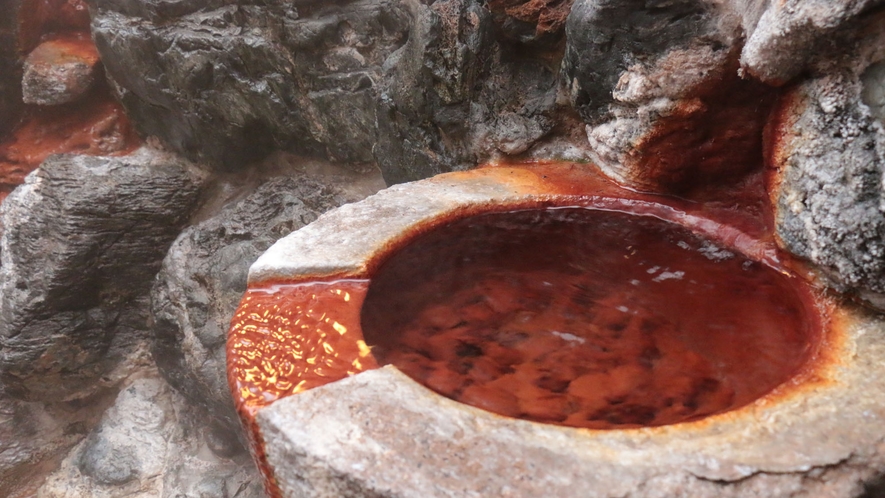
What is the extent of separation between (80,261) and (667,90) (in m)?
3.69

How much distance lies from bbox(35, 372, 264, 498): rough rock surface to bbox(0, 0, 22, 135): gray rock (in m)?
2.29

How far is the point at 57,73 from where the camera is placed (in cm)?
441

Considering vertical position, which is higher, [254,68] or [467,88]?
[467,88]

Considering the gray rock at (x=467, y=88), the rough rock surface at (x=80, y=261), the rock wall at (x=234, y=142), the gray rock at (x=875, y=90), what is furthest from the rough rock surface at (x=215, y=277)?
the gray rock at (x=875, y=90)

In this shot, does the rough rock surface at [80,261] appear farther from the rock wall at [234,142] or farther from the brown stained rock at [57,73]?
the brown stained rock at [57,73]

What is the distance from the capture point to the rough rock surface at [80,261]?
387 centimetres

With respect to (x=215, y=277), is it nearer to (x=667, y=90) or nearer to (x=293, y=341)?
(x=293, y=341)

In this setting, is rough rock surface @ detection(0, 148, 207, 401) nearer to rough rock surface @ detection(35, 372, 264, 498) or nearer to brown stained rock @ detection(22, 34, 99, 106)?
rough rock surface @ detection(35, 372, 264, 498)

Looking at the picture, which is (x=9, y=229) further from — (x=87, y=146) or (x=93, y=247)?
(x=87, y=146)

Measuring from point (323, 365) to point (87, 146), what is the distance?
13.0 feet

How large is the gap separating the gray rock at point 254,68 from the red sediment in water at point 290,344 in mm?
1884

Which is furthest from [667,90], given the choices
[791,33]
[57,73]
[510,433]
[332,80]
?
[57,73]

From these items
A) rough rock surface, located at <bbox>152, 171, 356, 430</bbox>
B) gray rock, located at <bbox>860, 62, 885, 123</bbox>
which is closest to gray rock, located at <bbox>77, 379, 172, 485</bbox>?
rough rock surface, located at <bbox>152, 171, 356, 430</bbox>

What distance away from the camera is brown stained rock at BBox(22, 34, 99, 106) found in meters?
4.41
